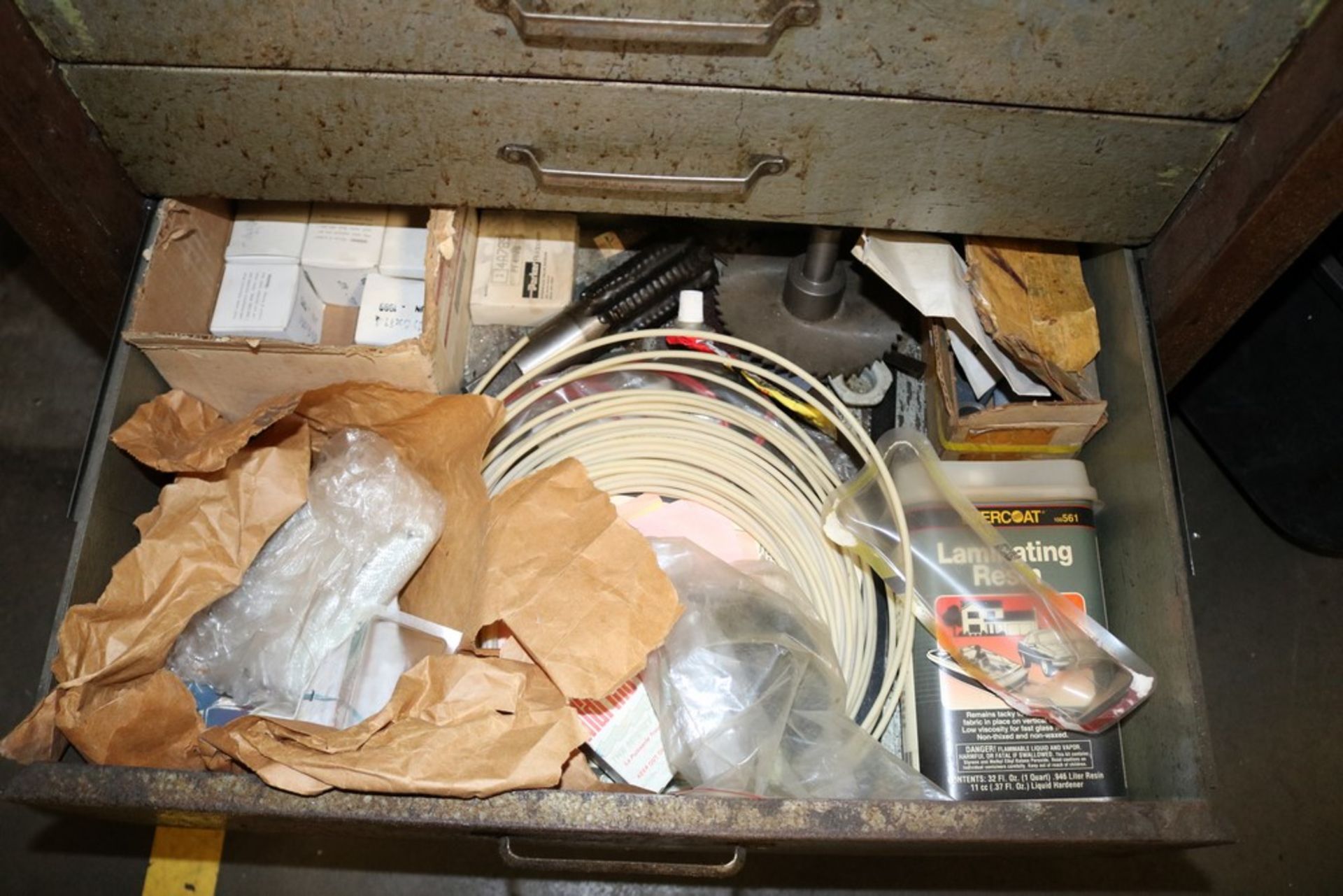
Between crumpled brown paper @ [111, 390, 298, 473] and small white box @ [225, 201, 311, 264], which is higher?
small white box @ [225, 201, 311, 264]

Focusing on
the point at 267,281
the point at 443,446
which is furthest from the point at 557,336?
the point at 267,281

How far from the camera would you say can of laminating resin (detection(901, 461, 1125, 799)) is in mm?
956

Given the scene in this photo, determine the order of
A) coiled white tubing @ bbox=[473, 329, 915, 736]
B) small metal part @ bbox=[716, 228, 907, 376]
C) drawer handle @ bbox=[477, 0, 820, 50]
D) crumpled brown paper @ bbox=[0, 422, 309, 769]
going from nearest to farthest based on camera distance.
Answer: drawer handle @ bbox=[477, 0, 820, 50] < crumpled brown paper @ bbox=[0, 422, 309, 769] < coiled white tubing @ bbox=[473, 329, 915, 736] < small metal part @ bbox=[716, 228, 907, 376]

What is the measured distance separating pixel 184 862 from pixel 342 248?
0.76 meters

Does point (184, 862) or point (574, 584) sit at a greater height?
point (574, 584)

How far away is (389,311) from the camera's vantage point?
1.01 metres

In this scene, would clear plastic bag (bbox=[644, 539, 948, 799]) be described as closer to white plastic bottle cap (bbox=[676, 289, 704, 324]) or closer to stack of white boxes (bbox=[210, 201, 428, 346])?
white plastic bottle cap (bbox=[676, 289, 704, 324])

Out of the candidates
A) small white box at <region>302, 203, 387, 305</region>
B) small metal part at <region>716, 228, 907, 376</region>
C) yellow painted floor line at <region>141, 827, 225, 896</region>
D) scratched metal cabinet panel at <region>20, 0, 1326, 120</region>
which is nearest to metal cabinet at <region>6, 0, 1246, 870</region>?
scratched metal cabinet panel at <region>20, 0, 1326, 120</region>

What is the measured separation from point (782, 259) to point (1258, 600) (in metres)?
0.79

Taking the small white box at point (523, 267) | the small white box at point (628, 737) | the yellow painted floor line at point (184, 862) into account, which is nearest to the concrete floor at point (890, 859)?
the yellow painted floor line at point (184, 862)

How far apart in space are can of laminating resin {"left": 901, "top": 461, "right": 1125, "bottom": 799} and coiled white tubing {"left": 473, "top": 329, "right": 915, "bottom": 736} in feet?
0.18

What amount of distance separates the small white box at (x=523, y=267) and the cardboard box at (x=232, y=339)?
2.1 inches

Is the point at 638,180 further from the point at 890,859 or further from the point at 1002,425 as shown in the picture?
the point at 890,859

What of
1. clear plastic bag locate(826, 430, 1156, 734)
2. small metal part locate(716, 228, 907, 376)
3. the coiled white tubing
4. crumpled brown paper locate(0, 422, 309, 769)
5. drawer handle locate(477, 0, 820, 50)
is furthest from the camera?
small metal part locate(716, 228, 907, 376)
